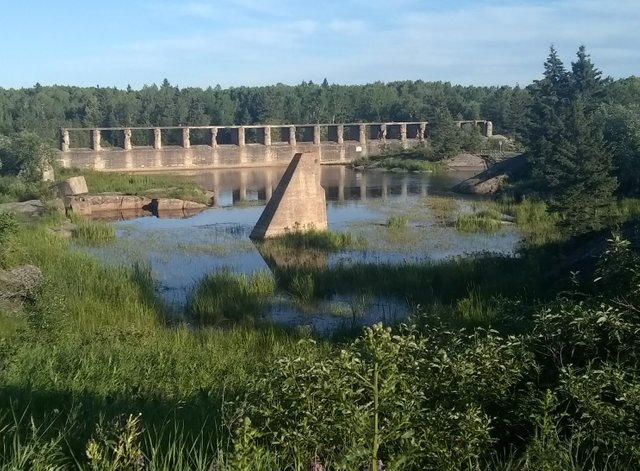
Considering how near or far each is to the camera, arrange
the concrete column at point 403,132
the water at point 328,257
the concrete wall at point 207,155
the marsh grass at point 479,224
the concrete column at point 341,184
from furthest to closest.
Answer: the concrete column at point 403,132, the concrete wall at point 207,155, the concrete column at point 341,184, the marsh grass at point 479,224, the water at point 328,257

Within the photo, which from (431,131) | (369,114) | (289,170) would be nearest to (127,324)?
(289,170)

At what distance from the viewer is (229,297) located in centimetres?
1538

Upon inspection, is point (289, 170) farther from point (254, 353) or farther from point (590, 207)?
point (254, 353)

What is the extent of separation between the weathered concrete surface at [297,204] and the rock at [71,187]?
1530 cm

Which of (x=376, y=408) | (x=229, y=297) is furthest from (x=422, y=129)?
(x=376, y=408)

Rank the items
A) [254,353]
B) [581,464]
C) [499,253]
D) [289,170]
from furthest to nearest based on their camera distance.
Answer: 1. [289,170]
2. [499,253]
3. [254,353]
4. [581,464]

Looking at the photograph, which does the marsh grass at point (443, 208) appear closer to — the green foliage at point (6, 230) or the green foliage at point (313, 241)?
the green foliage at point (313, 241)

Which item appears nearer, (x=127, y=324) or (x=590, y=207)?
(x=127, y=324)

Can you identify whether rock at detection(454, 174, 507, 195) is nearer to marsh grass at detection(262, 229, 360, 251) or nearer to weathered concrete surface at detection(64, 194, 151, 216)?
weathered concrete surface at detection(64, 194, 151, 216)

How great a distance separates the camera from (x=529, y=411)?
504cm

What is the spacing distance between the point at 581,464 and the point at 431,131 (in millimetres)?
71183

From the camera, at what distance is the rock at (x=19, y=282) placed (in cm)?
1368

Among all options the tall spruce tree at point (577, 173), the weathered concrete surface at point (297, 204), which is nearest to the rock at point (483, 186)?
the tall spruce tree at point (577, 173)

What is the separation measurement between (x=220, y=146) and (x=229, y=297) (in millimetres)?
54462
